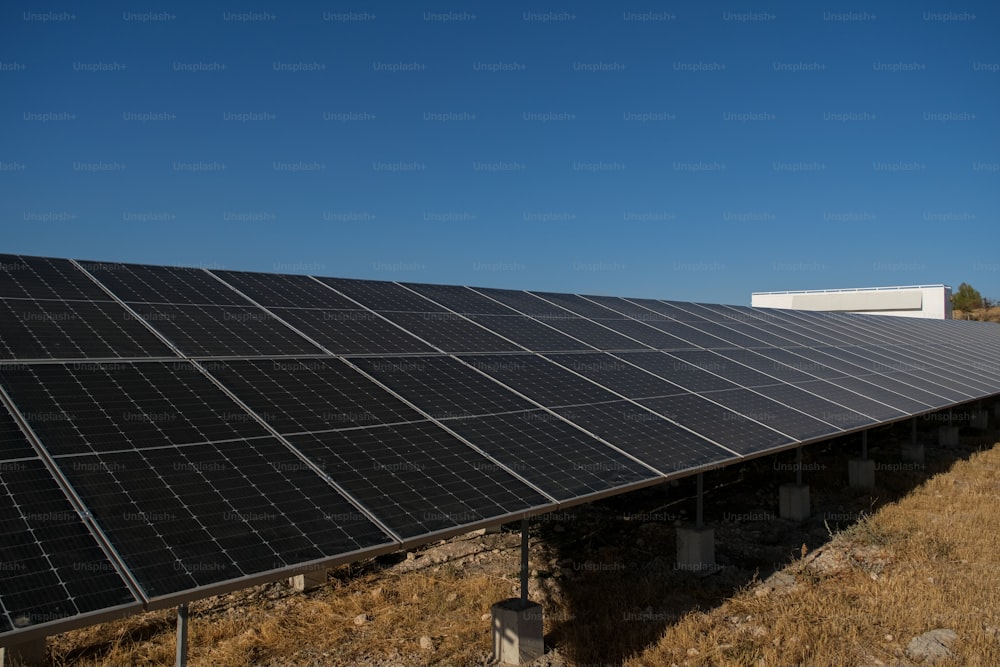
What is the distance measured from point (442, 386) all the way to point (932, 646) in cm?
823

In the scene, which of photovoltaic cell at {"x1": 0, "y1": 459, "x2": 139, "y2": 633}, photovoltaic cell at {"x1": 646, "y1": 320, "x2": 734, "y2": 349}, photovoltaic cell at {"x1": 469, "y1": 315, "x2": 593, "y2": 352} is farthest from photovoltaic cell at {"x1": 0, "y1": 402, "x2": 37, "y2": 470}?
photovoltaic cell at {"x1": 646, "y1": 320, "x2": 734, "y2": 349}

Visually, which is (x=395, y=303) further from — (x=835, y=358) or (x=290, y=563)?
(x=835, y=358)

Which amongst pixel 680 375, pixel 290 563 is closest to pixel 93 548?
pixel 290 563

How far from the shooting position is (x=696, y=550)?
46.9ft

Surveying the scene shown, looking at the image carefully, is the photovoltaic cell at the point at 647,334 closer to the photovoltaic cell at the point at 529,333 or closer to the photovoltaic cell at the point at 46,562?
the photovoltaic cell at the point at 529,333

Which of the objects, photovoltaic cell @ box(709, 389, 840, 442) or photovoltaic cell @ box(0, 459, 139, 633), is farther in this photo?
photovoltaic cell @ box(709, 389, 840, 442)

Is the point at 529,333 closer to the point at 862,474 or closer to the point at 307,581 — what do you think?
the point at 307,581

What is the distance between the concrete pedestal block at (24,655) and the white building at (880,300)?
5956 cm

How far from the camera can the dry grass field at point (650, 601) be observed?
35.5 feet

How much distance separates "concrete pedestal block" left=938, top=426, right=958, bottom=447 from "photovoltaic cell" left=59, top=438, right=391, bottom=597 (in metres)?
30.5

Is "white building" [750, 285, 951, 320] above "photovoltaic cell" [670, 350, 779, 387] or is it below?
above

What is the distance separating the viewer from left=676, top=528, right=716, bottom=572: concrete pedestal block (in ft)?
47.0

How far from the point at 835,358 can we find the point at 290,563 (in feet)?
70.0

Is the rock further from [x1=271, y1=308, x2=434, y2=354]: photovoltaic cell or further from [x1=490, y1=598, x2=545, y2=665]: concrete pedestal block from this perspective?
[x1=271, y1=308, x2=434, y2=354]: photovoltaic cell
